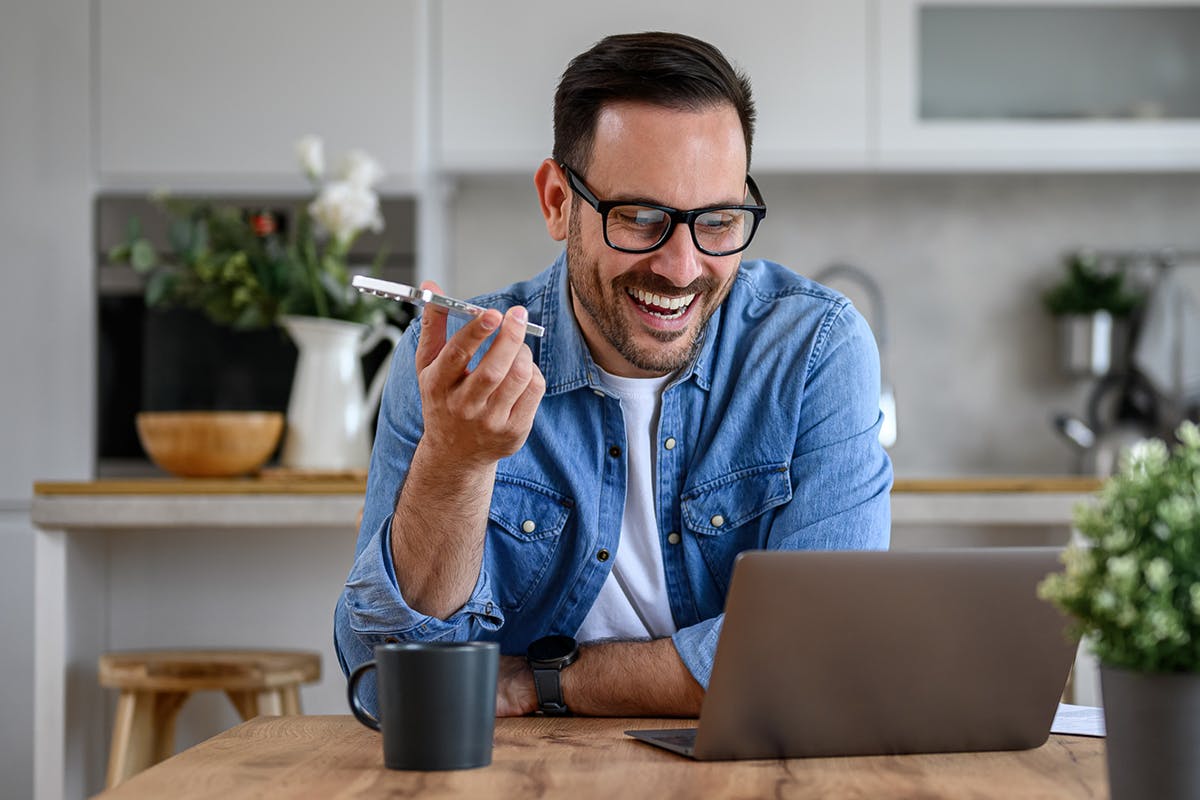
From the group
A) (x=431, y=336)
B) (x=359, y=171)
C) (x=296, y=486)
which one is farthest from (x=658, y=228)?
(x=359, y=171)

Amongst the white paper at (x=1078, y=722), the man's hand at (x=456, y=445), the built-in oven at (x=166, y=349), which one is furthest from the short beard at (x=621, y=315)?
the built-in oven at (x=166, y=349)

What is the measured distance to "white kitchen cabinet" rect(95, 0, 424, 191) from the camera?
3182mm

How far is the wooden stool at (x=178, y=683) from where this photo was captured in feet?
7.63

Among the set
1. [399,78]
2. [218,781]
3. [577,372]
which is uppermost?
[399,78]

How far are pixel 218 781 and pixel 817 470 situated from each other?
0.75 metres

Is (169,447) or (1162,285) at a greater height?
(1162,285)

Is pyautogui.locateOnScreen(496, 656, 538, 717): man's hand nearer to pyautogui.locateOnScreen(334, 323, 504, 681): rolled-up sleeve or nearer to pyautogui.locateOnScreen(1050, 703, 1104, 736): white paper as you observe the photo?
pyautogui.locateOnScreen(334, 323, 504, 681): rolled-up sleeve

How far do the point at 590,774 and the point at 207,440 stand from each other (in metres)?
1.76

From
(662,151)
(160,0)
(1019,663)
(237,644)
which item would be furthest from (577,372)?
(160,0)

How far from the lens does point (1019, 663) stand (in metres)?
0.92

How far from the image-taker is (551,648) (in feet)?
4.22

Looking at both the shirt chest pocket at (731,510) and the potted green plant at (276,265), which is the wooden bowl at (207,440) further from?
the shirt chest pocket at (731,510)

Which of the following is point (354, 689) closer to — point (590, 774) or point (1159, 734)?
point (590, 774)

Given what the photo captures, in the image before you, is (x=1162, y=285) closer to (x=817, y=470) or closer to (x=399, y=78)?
(x=399, y=78)
